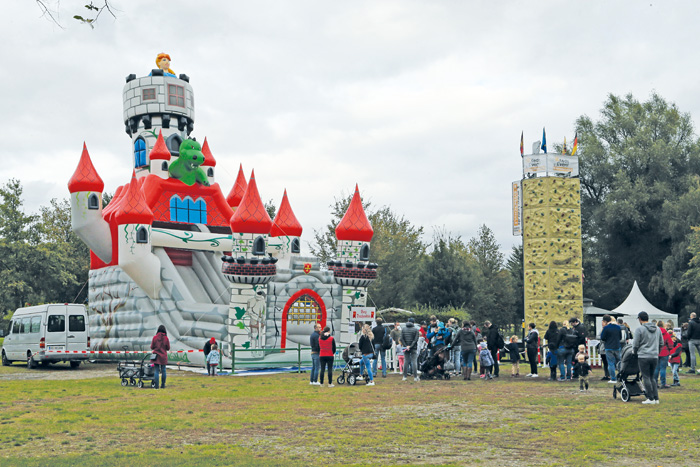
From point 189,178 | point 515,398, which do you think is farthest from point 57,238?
point 515,398

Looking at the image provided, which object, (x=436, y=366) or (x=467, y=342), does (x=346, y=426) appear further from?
(x=436, y=366)

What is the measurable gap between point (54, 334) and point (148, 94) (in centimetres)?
974

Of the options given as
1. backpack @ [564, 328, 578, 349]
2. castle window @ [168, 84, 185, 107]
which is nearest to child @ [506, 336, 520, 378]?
backpack @ [564, 328, 578, 349]

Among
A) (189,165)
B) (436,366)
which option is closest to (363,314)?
(436,366)

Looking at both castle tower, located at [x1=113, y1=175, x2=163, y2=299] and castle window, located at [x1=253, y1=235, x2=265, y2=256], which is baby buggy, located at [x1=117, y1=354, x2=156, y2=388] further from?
castle tower, located at [x1=113, y1=175, x2=163, y2=299]

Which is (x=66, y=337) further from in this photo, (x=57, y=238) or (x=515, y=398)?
(x=57, y=238)

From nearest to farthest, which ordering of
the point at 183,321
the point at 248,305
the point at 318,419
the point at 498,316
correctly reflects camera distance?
the point at 318,419
the point at 248,305
the point at 183,321
the point at 498,316

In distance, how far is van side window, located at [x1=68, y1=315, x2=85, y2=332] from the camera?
857 inches

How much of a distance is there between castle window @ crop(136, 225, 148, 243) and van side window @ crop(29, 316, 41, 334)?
378 centimetres

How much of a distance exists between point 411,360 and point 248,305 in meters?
6.03

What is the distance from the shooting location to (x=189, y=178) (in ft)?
84.0

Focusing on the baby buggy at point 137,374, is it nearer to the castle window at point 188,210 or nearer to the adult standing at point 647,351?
the castle window at point 188,210

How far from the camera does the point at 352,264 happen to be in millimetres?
23250

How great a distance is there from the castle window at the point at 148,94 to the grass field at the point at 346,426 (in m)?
13.9
